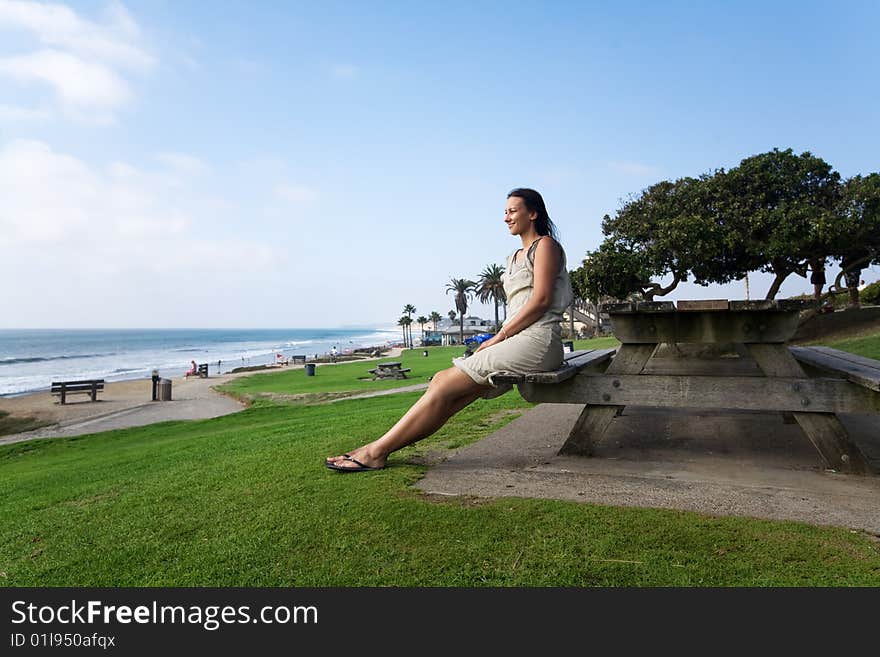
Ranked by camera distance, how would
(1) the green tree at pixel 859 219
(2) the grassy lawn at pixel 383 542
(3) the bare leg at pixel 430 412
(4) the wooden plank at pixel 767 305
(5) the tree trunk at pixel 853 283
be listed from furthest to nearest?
(5) the tree trunk at pixel 853 283 < (1) the green tree at pixel 859 219 < (3) the bare leg at pixel 430 412 < (4) the wooden plank at pixel 767 305 < (2) the grassy lawn at pixel 383 542

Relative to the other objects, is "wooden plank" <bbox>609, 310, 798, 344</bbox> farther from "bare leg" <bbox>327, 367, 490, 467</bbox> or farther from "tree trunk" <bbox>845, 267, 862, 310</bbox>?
"tree trunk" <bbox>845, 267, 862, 310</bbox>

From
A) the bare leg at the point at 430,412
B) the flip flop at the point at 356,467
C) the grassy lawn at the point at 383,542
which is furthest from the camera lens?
the flip flop at the point at 356,467

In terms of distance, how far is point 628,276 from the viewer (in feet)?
74.1

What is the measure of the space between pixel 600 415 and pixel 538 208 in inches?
63.2

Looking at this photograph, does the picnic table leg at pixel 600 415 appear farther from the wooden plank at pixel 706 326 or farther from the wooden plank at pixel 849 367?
the wooden plank at pixel 849 367

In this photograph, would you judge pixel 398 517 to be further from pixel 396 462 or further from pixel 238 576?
pixel 396 462

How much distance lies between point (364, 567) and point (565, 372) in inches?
73.4

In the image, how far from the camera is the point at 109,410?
19.7 m

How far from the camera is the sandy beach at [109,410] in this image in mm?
15336

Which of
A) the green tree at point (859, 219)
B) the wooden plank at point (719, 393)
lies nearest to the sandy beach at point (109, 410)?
the wooden plank at point (719, 393)

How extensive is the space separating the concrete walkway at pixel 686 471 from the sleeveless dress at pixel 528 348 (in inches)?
26.3

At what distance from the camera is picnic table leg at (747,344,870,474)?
12.1ft

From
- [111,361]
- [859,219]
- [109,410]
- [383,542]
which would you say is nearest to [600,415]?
[383,542]

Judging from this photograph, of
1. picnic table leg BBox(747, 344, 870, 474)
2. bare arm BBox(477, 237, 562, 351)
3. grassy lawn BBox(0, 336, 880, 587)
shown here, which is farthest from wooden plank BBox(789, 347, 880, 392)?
bare arm BBox(477, 237, 562, 351)
